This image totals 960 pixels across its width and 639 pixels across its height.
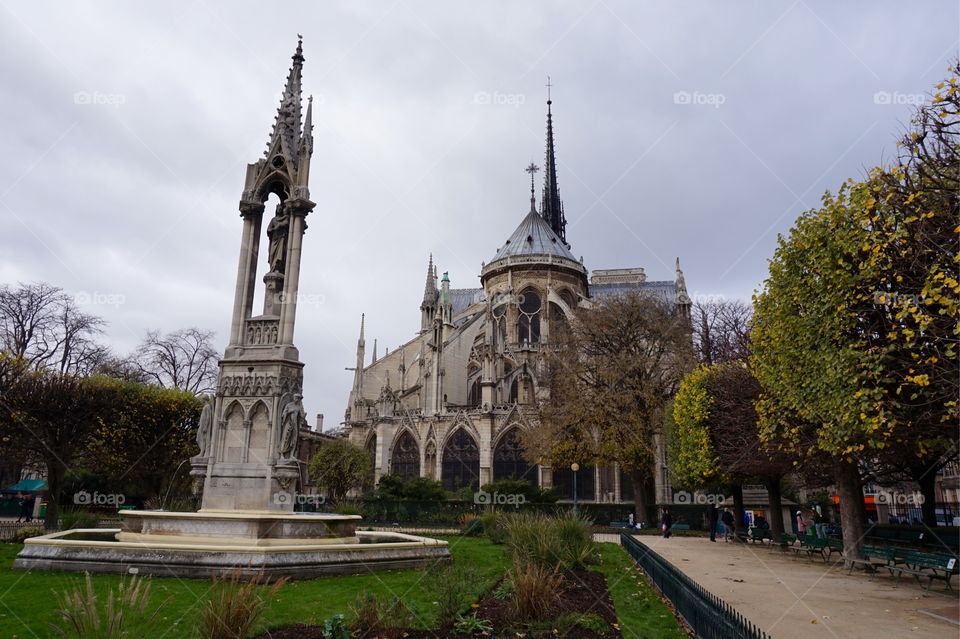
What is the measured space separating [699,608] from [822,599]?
5263mm

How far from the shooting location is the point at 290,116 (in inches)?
Result: 543

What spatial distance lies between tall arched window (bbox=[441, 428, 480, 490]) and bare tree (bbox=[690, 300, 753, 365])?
1496 cm

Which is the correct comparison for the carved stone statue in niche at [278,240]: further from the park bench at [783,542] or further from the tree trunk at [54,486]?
the park bench at [783,542]

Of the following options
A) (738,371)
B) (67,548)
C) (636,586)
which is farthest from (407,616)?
(738,371)

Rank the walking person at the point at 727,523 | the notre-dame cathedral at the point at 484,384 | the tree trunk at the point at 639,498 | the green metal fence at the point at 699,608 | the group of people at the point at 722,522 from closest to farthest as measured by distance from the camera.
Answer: the green metal fence at the point at 699,608 → the group of people at the point at 722,522 → the walking person at the point at 727,523 → the tree trunk at the point at 639,498 → the notre-dame cathedral at the point at 484,384

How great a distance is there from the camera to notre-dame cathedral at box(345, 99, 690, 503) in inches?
1533

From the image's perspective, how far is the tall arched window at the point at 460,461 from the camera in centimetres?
3975

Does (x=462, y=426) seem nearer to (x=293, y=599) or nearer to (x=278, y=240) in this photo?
(x=278, y=240)

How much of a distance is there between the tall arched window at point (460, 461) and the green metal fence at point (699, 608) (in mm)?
28909

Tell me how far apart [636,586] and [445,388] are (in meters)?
35.7

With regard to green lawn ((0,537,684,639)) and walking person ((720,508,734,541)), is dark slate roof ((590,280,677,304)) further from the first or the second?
green lawn ((0,537,684,639))

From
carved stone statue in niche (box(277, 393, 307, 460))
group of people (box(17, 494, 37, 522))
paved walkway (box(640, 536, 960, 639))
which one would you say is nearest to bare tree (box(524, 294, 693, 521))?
paved walkway (box(640, 536, 960, 639))

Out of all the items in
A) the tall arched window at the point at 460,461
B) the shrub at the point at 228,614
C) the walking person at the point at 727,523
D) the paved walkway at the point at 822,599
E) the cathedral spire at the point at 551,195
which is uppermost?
the cathedral spire at the point at 551,195

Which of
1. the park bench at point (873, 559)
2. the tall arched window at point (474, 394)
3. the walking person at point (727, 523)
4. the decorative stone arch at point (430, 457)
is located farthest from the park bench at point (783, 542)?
the tall arched window at point (474, 394)
